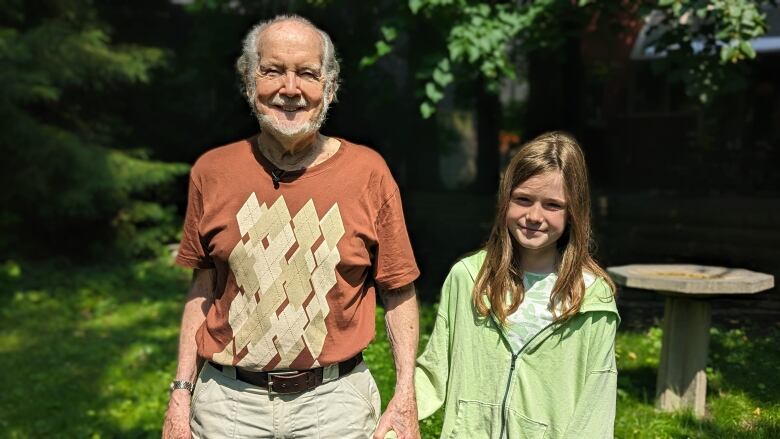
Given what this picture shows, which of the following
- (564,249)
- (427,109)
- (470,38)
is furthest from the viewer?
(427,109)

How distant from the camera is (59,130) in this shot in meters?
11.2

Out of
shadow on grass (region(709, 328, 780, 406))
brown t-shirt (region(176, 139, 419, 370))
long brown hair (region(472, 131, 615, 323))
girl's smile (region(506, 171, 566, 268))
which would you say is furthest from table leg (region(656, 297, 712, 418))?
brown t-shirt (region(176, 139, 419, 370))

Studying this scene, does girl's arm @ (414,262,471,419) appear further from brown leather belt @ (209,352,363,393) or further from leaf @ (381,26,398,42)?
leaf @ (381,26,398,42)

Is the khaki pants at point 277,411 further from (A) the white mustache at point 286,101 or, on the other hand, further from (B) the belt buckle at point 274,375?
(A) the white mustache at point 286,101

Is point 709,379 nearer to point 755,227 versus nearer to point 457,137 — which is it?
point 755,227

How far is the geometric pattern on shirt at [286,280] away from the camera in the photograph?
8.23 feet

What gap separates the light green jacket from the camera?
8.41 feet

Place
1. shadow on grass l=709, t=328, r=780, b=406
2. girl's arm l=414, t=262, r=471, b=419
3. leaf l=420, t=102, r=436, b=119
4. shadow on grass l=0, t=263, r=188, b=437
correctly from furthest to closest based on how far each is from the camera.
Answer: leaf l=420, t=102, r=436, b=119 < shadow on grass l=0, t=263, r=188, b=437 < shadow on grass l=709, t=328, r=780, b=406 < girl's arm l=414, t=262, r=471, b=419

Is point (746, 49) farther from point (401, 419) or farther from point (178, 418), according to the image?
point (178, 418)

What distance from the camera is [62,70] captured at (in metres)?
10.5

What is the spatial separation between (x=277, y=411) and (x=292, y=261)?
0.44 m

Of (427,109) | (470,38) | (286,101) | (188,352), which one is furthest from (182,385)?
(470,38)

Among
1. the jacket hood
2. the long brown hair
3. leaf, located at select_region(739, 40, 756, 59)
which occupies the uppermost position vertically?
leaf, located at select_region(739, 40, 756, 59)

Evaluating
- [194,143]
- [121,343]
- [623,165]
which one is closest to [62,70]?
[121,343]
